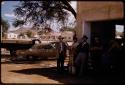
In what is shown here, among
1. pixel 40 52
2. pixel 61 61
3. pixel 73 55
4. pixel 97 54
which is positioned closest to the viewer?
pixel 97 54

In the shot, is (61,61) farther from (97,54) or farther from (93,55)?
(97,54)

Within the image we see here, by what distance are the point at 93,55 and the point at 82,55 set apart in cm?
65

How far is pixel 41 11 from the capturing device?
28.3 meters

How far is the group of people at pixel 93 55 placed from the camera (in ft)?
44.9

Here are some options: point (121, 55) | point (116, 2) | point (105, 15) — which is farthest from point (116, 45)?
point (116, 2)

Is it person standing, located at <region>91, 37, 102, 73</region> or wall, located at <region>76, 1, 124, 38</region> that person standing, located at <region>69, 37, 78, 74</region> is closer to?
wall, located at <region>76, 1, 124, 38</region>

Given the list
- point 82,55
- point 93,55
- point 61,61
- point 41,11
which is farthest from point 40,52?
point 82,55

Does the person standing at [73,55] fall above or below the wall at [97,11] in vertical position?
below

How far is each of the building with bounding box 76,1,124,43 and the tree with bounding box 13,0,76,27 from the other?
11.7 meters

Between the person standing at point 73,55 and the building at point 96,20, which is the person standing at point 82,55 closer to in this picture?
the person standing at point 73,55

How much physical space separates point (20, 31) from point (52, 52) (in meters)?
63.1

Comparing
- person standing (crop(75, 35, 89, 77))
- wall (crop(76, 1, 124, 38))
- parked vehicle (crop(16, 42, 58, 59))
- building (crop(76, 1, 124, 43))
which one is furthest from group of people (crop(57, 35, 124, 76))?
parked vehicle (crop(16, 42, 58, 59))

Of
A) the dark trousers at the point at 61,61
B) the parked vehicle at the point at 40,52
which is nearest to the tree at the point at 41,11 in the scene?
the parked vehicle at the point at 40,52

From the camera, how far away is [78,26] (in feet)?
53.0
